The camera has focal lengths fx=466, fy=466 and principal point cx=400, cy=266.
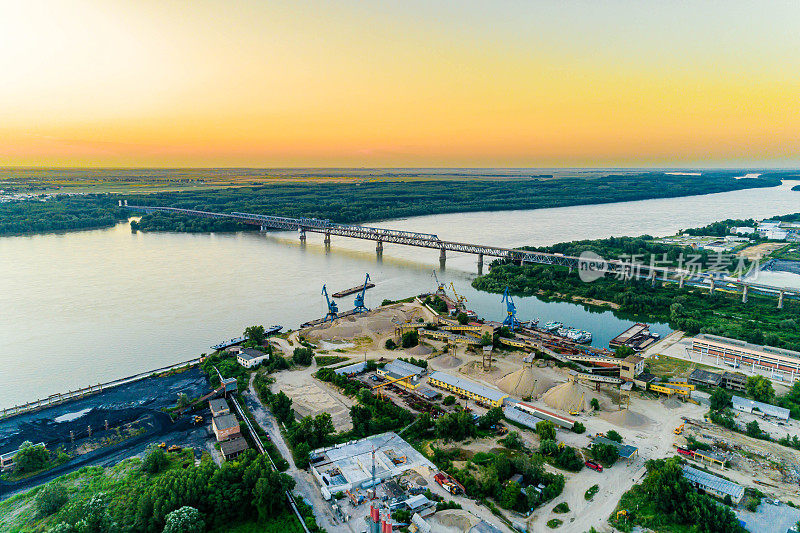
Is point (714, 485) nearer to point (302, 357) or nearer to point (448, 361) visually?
point (448, 361)

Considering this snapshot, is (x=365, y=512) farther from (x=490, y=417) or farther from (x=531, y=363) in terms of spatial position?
(x=531, y=363)

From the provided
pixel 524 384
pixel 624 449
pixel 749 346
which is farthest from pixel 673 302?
pixel 624 449

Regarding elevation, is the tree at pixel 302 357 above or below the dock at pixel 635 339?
above

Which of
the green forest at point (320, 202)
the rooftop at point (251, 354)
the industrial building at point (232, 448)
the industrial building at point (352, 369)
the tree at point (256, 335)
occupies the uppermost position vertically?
the green forest at point (320, 202)

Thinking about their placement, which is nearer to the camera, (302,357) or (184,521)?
(184,521)

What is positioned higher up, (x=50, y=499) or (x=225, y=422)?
(x=225, y=422)

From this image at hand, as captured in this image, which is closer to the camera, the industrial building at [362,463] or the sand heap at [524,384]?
the industrial building at [362,463]

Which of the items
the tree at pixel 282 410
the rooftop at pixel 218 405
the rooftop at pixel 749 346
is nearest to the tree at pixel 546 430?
the tree at pixel 282 410

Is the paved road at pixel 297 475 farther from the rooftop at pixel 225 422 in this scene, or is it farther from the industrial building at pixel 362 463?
the rooftop at pixel 225 422
